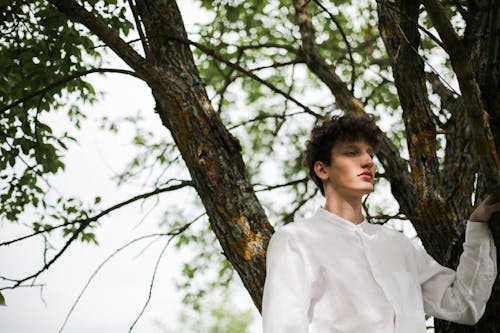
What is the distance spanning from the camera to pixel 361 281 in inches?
93.0

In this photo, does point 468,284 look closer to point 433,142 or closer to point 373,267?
point 373,267

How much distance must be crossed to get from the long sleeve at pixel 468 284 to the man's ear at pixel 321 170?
0.60 m

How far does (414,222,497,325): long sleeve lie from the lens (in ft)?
7.76

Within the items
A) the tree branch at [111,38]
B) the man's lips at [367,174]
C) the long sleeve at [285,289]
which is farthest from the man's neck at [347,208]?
the tree branch at [111,38]

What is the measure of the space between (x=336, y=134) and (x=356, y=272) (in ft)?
2.21

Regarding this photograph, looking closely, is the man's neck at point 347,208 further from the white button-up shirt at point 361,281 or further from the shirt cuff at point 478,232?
the shirt cuff at point 478,232

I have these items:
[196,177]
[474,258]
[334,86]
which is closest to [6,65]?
[196,177]

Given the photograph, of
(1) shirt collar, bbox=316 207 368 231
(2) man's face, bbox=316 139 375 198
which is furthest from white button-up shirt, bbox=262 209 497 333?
(2) man's face, bbox=316 139 375 198

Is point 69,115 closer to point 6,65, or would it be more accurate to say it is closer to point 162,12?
point 6,65

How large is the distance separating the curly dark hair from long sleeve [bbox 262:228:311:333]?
0.49 metres

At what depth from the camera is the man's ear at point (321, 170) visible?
2.67 meters

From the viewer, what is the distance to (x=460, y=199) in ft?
10.0

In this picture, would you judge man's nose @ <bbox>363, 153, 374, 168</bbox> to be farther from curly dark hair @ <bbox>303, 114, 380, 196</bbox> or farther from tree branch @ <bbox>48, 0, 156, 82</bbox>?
tree branch @ <bbox>48, 0, 156, 82</bbox>

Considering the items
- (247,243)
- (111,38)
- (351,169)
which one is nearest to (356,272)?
(351,169)
